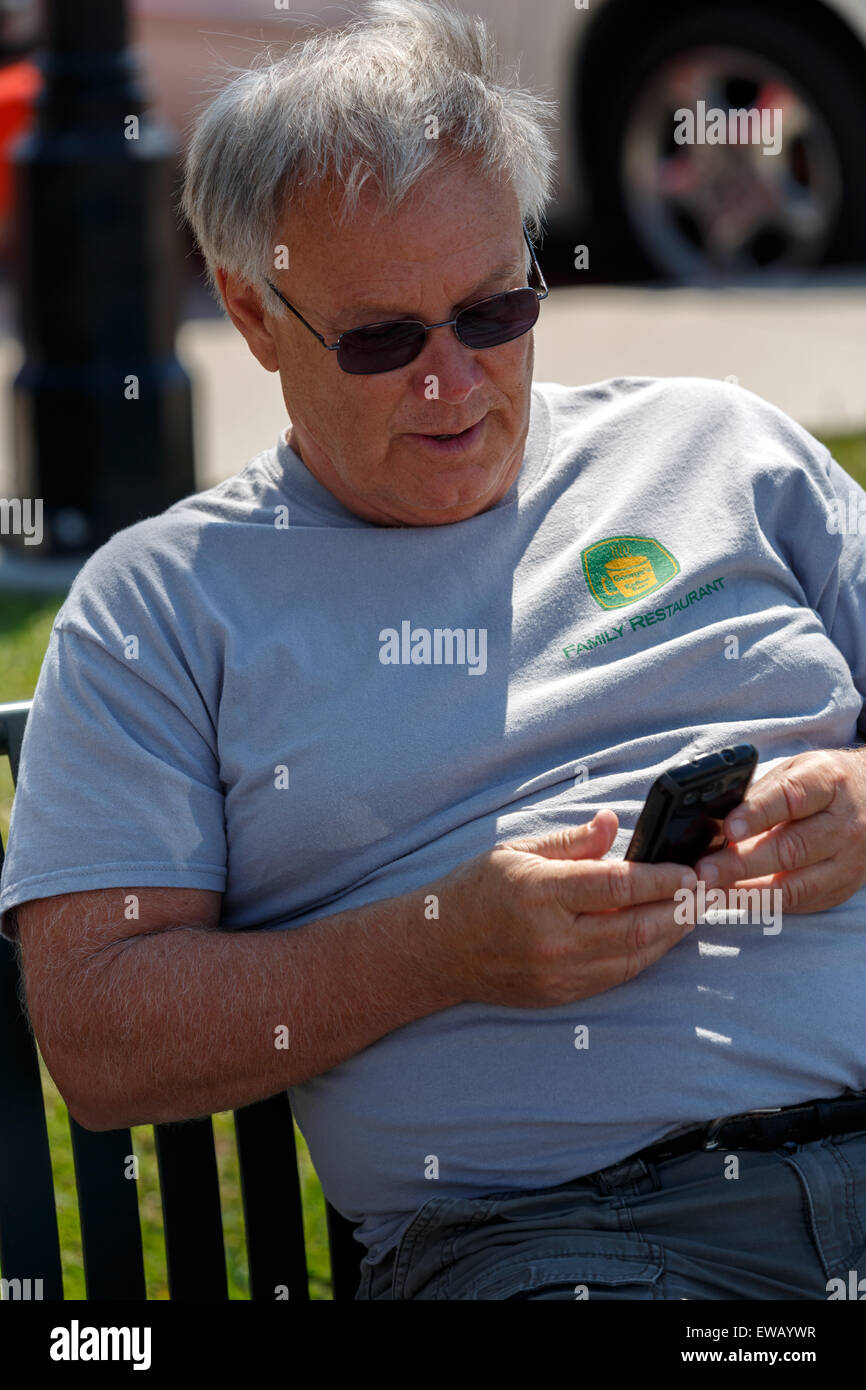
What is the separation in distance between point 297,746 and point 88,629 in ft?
0.99

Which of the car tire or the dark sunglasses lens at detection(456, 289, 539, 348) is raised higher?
the car tire

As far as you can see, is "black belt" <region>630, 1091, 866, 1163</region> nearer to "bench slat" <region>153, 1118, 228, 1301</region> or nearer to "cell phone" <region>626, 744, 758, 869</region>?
"cell phone" <region>626, 744, 758, 869</region>

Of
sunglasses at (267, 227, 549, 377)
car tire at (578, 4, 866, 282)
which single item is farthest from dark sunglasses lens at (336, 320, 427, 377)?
car tire at (578, 4, 866, 282)

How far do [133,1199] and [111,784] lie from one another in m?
0.59

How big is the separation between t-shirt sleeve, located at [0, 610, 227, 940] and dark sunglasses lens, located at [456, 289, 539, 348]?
0.58 metres

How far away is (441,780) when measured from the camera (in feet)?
7.50

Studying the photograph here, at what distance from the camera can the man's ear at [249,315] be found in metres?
2.48

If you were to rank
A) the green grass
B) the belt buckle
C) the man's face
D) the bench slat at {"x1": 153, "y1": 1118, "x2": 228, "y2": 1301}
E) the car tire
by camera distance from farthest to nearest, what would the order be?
1. the car tire
2. the green grass
3. the bench slat at {"x1": 153, "y1": 1118, "x2": 228, "y2": 1301}
4. the man's face
5. the belt buckle

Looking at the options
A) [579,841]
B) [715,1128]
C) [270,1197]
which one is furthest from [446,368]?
[270,1197]

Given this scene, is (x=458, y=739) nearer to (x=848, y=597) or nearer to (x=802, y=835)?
(x=802, y=835)

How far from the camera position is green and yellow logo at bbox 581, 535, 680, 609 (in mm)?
2449

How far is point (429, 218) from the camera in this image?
2.28 metres

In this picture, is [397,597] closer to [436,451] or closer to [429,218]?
[436,451]

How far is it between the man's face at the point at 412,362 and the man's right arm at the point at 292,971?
1.89ft
